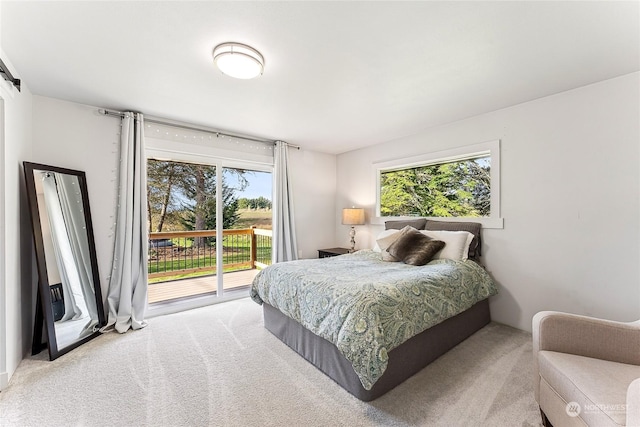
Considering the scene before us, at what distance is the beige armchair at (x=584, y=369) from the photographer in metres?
1.13

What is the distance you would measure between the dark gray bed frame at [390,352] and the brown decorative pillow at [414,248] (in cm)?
63

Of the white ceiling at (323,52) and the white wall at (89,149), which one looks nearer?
the white ceiling at (323,52)

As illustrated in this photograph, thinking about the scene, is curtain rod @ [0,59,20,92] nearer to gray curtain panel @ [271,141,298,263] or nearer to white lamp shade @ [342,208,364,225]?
gray curtain panel @ [271,141,298,263]

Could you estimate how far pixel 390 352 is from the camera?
183 centimetres

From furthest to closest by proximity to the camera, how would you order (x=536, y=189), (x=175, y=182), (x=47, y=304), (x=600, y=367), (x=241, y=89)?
(x=175, y=182)
(x=536, y=189)
(x=241, y=89)
(x=47, y=304)
(x=600, y=367)

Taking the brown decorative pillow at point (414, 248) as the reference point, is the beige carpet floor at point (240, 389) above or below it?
below

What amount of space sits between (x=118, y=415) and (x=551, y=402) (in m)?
2.48

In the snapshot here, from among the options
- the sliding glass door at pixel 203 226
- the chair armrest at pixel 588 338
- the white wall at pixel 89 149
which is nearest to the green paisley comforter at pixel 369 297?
the chair armrest at pixel 588 338

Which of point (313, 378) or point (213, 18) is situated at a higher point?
point (213, 18)

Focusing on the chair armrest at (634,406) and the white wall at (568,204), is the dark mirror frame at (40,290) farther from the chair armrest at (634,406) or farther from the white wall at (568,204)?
the white wall at (568,204)

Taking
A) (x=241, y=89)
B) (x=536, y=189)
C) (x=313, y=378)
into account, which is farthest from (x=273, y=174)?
(x=536, y=189)

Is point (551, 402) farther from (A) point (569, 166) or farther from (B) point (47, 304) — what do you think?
(B) point (47, 304)

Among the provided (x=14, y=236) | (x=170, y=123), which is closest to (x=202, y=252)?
(x=170, y=123)

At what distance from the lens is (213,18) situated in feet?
5.12
